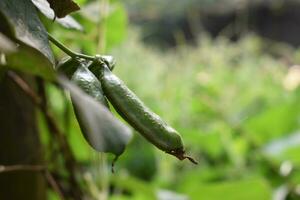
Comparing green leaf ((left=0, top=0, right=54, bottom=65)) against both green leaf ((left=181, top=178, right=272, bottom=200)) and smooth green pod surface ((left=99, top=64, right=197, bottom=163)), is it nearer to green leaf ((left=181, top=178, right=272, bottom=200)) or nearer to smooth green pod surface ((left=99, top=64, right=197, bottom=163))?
smooth green pod surface ((left=99, top=64, right=197, bottom=163))

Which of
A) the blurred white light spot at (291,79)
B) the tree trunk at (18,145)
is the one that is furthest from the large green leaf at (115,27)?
the blurred white light spot at (291,79)

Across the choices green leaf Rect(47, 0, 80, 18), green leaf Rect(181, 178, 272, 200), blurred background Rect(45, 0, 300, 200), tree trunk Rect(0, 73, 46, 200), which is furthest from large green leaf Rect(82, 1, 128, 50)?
green leaf Rect(47, 0, 80, 18)

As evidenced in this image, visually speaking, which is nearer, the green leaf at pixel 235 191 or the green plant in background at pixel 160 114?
the green plant in background at pixel 160 114

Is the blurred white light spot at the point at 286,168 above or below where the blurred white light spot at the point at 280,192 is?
above

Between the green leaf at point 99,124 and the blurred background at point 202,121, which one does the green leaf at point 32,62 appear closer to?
the green leaf at point 99,124

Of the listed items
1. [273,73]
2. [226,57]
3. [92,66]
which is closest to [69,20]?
[92,66]

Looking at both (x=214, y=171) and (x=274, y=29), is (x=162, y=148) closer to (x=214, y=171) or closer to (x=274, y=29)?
(x=214, y=171)
